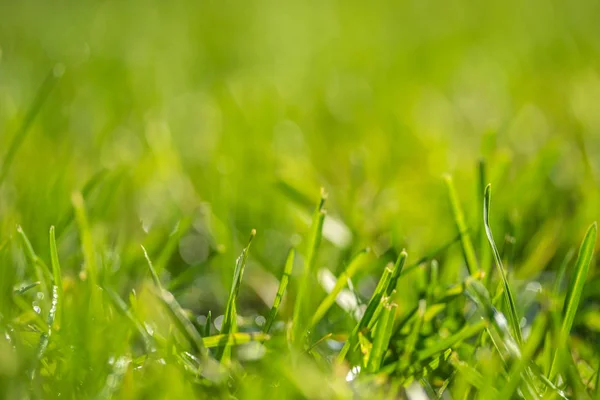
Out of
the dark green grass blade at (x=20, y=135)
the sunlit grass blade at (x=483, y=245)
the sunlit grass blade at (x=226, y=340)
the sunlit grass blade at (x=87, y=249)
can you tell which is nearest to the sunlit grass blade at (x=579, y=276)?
the sunlit grass blade at (x=483, y=245)

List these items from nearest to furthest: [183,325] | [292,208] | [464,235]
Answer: [183,325]
[464,235]
[292,208]

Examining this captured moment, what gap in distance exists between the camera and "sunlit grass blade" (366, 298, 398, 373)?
1.49 ft

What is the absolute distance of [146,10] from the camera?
6.32 ft

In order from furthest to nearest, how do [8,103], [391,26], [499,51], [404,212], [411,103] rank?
[391,26] < [499,51] < [411,103] < [8,103] < [404,212]

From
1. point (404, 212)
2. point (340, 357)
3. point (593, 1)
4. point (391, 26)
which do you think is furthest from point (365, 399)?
point (593, 1)

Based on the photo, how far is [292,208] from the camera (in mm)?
744

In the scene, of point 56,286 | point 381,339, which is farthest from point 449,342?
point 56,286

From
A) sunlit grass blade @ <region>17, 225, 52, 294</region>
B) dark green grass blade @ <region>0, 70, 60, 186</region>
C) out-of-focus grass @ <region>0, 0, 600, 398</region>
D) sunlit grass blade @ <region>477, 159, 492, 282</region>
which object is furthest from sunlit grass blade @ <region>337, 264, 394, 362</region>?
dark green grass blade @ <region>0, 70, 60, 186</region>

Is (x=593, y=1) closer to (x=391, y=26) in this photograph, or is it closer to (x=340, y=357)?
(x=391, y=26)

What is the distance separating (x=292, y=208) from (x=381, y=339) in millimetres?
306

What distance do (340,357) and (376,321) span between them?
36 mm

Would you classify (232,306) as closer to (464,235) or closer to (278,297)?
(278,297)

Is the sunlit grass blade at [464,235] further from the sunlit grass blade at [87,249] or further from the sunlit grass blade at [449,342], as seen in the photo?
the sunlit grass blade at [87,249]

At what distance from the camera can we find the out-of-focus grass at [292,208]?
446 mm
